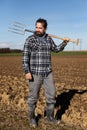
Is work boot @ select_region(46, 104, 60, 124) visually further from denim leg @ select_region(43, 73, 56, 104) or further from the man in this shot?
denim leg @ select_region(43, 73, 56, 104)

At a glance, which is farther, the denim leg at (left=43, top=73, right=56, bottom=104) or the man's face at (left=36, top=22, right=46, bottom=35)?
the denim leg at (left=43, top=73, right=56, bottom=104)

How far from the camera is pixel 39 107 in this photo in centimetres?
959

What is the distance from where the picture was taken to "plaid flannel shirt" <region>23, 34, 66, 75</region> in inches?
297

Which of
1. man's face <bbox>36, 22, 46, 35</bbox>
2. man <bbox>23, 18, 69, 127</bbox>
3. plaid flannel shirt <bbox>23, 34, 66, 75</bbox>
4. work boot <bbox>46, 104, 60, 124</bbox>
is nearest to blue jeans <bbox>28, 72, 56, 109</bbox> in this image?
man <bbox>23, 18, 69, 127</bbox>

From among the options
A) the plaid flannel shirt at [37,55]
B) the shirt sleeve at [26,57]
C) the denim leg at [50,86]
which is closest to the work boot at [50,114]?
the denim leg at [50,86]

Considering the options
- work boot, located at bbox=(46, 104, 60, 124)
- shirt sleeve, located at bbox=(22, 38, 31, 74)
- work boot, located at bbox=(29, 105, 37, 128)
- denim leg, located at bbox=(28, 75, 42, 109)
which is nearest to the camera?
shirt sleeve, located at bbox=(22, 38, 31, 74)

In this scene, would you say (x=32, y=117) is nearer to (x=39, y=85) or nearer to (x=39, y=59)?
(x=39, y=85)

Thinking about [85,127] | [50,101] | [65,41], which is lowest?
[85,127]

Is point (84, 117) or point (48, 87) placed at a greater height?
point (48, 87)

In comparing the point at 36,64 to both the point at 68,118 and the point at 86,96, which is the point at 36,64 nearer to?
the point at 68,118

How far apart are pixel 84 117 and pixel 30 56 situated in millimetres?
2048

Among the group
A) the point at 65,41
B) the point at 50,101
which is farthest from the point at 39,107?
the point at 65,41

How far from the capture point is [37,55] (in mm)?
7641

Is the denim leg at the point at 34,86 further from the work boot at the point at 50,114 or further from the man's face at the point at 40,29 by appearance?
the man's face at the point at 40,29
